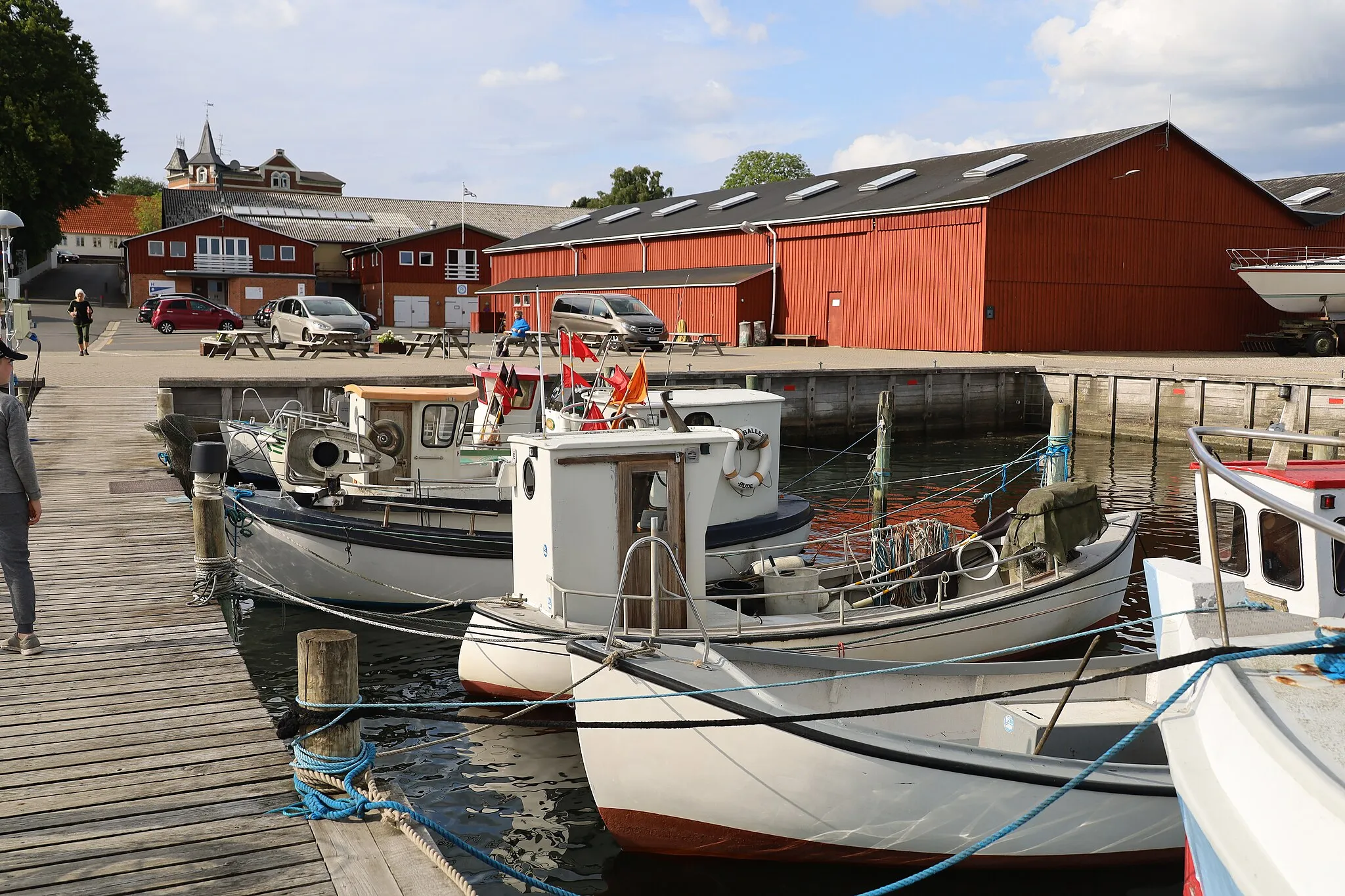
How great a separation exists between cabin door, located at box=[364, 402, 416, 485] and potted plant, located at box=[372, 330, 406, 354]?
19.8 meters

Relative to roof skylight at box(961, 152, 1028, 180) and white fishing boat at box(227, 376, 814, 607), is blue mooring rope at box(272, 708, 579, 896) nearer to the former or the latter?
white fishing boat at box(227, 376, 814, 607)

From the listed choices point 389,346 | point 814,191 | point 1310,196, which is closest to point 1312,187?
point 1310,196

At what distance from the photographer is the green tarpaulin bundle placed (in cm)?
1120

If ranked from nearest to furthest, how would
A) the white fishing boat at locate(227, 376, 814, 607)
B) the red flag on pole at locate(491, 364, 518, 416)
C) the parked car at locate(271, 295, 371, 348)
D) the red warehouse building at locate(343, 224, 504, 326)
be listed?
1. the white fishing boat at locate(227, 376, 814, 607)
2. the red flag on pole at locate(491, 364, 518, 416)
3. the parked car at locate(271, 295, 371, 348)
4. the red warehouse building at locate(343, 224, 504, 326)

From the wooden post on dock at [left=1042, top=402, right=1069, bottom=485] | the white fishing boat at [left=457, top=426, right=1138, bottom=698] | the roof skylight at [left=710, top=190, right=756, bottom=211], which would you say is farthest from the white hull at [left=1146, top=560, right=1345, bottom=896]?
the roof skylight at [left=710, top=190, right=756, bottom=211]

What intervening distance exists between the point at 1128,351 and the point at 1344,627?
121 ft

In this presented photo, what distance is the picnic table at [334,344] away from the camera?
31594mm

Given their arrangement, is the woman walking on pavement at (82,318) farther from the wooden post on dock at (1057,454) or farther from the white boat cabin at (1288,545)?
the white boat cabin at (1288,545)

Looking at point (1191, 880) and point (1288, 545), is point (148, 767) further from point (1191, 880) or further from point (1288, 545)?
point (1288, 545)

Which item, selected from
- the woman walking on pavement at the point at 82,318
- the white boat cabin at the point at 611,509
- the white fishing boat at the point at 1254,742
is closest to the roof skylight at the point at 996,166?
the woman walking on pavement at the point at 82,318

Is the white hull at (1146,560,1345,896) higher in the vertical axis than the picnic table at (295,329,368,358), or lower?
lower

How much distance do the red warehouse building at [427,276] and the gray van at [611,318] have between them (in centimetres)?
2715

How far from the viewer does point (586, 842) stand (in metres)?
8.16

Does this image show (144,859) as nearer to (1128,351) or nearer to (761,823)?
(761,823)
